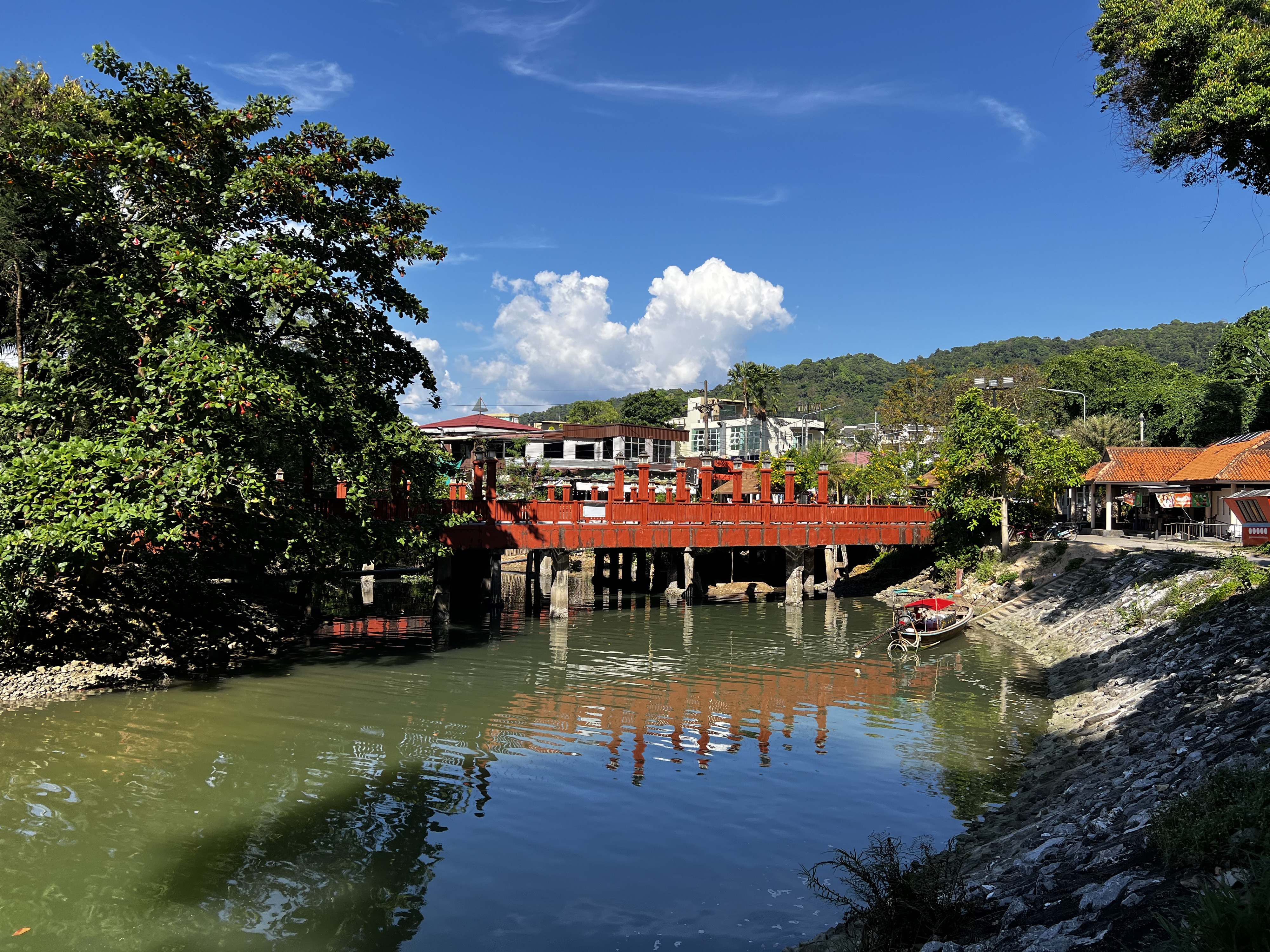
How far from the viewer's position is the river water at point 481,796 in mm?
9500

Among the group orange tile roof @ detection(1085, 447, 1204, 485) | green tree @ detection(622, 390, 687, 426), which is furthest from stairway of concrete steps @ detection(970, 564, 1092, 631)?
green tree @ detection(622, 390, 687, 426)

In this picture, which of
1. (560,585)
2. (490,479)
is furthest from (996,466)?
(490,479)

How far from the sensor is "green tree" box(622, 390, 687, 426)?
117 metres

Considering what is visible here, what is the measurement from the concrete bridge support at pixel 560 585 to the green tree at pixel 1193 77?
2167cm

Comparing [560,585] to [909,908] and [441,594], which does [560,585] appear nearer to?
[441,594]

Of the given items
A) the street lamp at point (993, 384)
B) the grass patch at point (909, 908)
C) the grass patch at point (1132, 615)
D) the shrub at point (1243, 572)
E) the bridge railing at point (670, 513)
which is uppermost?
the street lamp at point (993, 384)

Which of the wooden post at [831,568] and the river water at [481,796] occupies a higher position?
the wooden post at [831,568]

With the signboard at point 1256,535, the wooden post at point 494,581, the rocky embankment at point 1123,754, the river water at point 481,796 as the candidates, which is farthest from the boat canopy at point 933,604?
the wooden post at point 494,581

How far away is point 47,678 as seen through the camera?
1888cm

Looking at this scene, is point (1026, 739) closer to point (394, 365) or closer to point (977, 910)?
point (977, 910)

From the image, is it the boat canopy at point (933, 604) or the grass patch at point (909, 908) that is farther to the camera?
the boat canopy at point (933, 604)

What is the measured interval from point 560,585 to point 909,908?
82.1 ft

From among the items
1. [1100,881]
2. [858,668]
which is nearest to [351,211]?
[858,668]

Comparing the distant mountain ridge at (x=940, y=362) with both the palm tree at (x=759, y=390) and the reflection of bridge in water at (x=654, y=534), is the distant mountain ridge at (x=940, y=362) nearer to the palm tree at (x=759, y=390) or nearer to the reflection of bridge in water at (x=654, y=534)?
the palm tree at (x=759, y=390)
